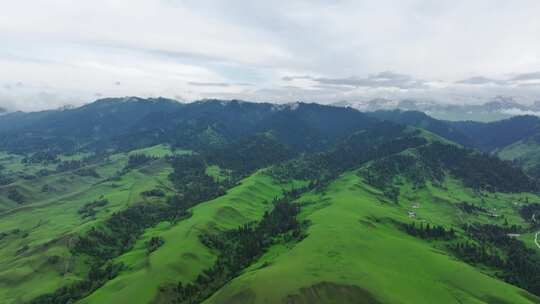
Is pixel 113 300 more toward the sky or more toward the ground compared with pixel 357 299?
more toward the ground

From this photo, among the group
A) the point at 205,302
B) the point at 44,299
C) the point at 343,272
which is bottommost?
the point at 44,299

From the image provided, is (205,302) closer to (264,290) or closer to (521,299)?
(264,290)

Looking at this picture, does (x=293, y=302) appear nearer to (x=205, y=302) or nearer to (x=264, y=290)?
(x=264, y=290)

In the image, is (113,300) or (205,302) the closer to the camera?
(205,302)

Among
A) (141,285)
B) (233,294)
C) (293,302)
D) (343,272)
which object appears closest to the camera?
(293,302)

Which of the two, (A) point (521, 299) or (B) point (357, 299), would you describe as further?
(A) point (521, 299)

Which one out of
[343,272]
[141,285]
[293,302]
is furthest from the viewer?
[141,285]

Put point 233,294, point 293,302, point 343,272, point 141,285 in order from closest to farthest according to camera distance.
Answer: point 293,302
point 233,294
point 343,272
point 141,285

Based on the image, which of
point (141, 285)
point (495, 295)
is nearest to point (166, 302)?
point (141, 285)

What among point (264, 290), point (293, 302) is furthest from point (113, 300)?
point (293, 302)
